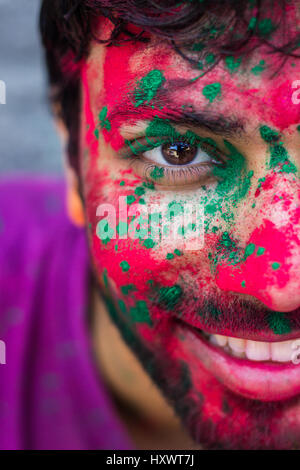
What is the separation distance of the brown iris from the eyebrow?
0.07 meters

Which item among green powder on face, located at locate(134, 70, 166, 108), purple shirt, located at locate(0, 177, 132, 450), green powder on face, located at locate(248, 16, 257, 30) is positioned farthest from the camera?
purple shirt, located at locate(0, 177, 132, 450)

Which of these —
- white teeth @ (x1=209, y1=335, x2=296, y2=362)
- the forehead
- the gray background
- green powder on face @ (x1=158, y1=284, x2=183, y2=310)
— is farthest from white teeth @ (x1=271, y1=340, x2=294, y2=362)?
the gray background

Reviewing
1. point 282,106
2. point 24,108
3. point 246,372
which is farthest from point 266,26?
point 24,108

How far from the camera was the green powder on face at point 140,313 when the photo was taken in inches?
43.4

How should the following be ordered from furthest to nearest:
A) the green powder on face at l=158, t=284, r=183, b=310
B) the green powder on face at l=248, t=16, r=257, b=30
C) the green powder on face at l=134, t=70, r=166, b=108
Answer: the green powder on face at l=158, t=284, r=183, b=310, the green powder on face at l=134, t=70, r=166, b=108, the green powder on face at l=248, t=16, r=257, b=30

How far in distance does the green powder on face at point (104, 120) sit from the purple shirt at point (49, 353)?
0.71 m

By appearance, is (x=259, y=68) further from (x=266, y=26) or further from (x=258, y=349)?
(x=258, y=349)

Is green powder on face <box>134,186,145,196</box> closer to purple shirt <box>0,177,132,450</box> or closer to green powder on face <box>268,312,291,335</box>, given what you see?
green powder on face <box>268,312,291,335</box>

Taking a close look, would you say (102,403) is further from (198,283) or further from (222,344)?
(198,283)

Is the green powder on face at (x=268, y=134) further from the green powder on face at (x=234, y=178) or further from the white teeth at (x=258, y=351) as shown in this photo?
the white teeth at (x=258, y=351)

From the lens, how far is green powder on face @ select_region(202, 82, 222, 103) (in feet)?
2.91

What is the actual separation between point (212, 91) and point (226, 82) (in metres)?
0.03

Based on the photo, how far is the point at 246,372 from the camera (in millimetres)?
1062

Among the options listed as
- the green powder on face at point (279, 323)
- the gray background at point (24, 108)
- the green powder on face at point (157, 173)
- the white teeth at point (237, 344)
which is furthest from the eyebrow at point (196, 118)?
the gray background at point (24, 108)
